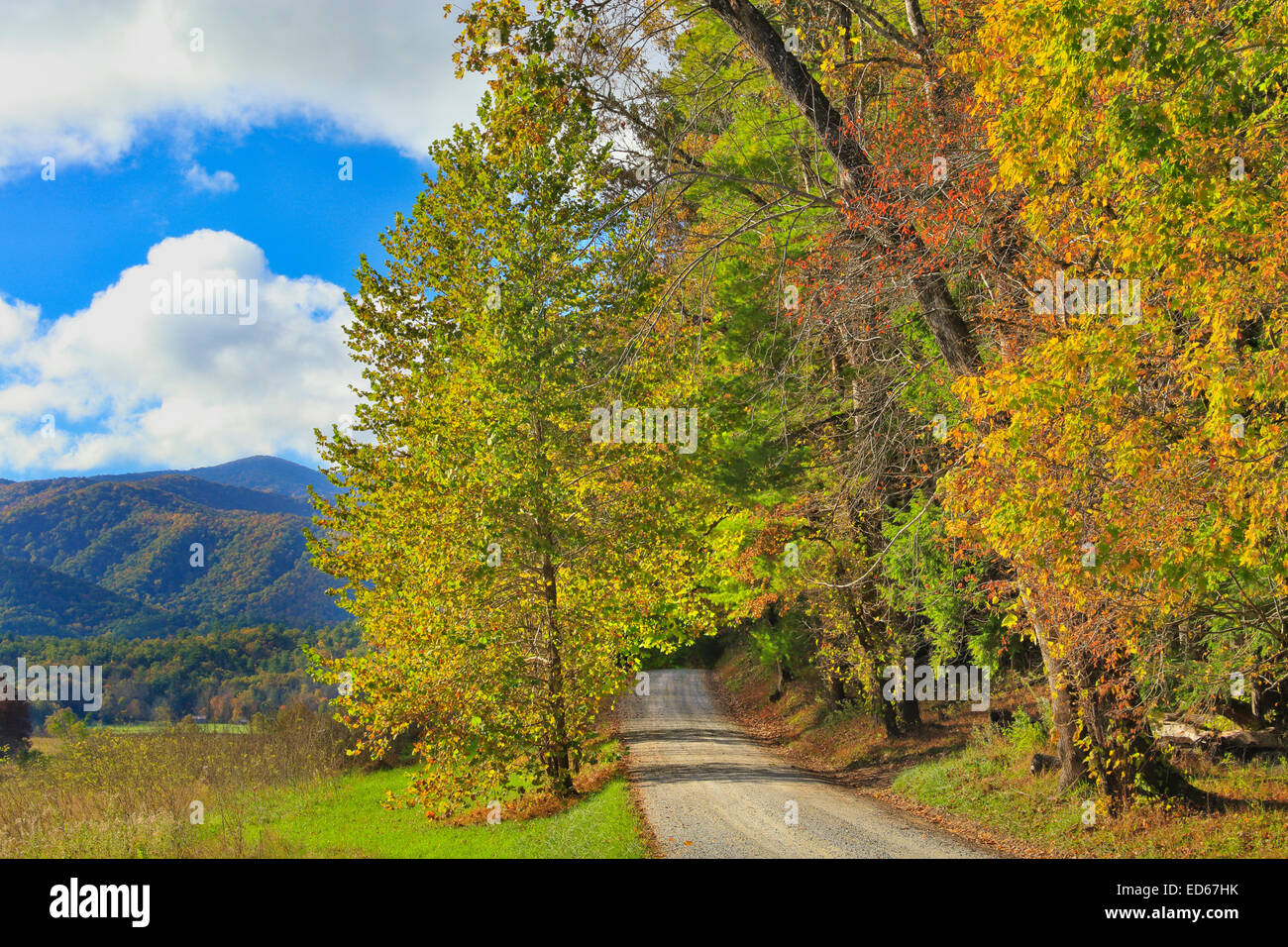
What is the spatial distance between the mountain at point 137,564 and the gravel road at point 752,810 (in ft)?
227

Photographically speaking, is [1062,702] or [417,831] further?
[417,831]

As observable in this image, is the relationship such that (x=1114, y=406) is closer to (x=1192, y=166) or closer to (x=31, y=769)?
(x=1192, y=166)

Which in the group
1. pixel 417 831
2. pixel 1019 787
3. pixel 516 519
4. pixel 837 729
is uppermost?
pixel 516 519

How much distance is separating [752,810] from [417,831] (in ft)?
20.4

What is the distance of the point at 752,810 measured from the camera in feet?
38.2

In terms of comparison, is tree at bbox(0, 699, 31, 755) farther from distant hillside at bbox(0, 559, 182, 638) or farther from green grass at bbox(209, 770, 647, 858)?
distant hillside at bbox(0, 559, 182, 638)

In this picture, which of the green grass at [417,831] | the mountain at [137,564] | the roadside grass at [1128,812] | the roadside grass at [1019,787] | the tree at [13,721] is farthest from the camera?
the mountain at [137,564]

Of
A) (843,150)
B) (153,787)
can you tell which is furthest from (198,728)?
(843,150)

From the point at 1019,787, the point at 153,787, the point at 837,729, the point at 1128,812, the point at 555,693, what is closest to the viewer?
the point at 1128,812

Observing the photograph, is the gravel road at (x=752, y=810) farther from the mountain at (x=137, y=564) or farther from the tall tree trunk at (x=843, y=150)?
the mountain at (x=137, y=564)

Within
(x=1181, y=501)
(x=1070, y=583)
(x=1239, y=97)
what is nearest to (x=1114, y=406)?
(x=1181, y=501)

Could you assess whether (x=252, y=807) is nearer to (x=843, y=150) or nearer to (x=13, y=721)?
(x=843, y=150)

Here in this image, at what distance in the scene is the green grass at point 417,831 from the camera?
959 centimetres

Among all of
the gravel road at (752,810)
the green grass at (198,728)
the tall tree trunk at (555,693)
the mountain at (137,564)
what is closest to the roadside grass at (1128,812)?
the gravel road at (752,810)
